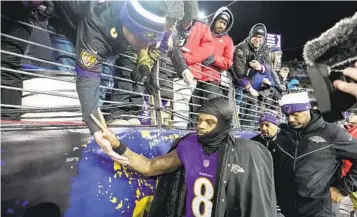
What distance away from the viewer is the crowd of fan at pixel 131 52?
266cm

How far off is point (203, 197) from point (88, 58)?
1674 mm

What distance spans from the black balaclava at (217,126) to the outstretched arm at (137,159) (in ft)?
1.06

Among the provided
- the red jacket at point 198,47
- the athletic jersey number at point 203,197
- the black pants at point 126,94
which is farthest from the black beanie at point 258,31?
the athletic jersey number at point 203,197

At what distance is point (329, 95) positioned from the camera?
1328mm

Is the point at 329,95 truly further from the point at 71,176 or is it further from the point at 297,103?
the point at 297,103

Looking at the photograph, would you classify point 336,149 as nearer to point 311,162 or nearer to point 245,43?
point 311,162

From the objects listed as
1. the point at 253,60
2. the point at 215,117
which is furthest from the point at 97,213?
the point at 253,60

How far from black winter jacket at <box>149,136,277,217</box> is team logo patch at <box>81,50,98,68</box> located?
145cm

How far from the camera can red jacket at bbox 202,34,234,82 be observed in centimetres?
580

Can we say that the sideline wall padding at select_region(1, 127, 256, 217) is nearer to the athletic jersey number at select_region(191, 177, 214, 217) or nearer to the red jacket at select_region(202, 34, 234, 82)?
the athletic jersey number at select_region(191, 177, 214, 217)

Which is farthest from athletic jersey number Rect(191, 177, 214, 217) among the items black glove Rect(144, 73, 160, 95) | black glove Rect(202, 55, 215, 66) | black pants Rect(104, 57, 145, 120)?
black glove Rect(202, 55, 215, 66)

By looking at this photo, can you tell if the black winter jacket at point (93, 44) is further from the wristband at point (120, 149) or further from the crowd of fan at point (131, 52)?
the wristband at point (120, 149)

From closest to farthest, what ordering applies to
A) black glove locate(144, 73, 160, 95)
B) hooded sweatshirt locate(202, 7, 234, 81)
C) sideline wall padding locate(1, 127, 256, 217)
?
sideline wall padding locate(1, 127, 256, 217)
black glove locate(144, 73, 160, 95)
hooded sweatshirt locate(202, 7, 234, 81)

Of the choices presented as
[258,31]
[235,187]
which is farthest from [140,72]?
[258,31]
